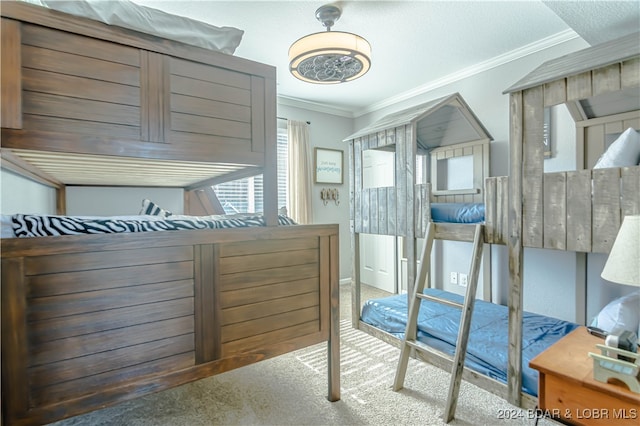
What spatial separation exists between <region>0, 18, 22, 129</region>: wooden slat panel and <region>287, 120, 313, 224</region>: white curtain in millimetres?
3003

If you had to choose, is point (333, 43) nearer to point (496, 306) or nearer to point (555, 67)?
point (555, 67)

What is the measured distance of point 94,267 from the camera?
1.13m

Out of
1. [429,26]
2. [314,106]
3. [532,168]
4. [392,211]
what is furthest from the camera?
[314,106]

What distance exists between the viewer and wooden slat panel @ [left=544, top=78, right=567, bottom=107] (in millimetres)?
1546

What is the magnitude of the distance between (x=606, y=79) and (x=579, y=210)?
1.96 feet

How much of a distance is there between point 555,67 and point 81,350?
8.16 ft

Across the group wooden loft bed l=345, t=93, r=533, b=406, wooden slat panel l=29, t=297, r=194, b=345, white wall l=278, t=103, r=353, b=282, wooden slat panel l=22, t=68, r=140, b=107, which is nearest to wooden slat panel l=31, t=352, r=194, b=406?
wooden slat panel l=29, t=297, r=194, b=345

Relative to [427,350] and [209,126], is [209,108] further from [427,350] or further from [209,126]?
[427,350]

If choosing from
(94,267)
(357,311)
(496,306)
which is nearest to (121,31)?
(94,267)

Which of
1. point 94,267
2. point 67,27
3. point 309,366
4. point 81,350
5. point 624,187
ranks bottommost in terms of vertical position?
point 309,366

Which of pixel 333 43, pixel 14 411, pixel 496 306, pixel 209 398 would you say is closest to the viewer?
pixel 14 411

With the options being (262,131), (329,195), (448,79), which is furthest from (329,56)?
(329,195)

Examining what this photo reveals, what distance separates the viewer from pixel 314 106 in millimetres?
4195

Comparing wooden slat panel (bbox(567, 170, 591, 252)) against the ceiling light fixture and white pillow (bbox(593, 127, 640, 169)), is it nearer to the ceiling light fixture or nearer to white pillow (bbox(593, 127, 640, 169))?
white pillow (bbox(593, 127, 640, 169))
